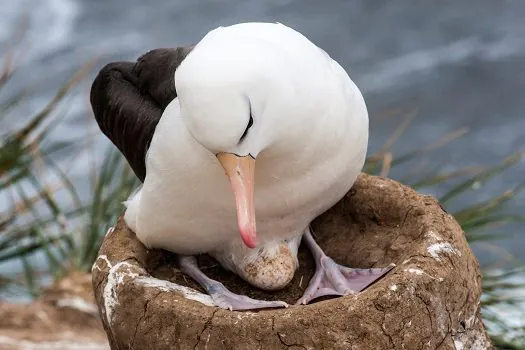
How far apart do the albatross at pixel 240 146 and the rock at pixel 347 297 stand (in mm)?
95

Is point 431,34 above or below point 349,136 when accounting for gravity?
below

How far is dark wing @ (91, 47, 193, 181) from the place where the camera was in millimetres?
2912

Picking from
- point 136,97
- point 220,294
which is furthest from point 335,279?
point 136,97

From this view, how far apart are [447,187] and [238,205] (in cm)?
605

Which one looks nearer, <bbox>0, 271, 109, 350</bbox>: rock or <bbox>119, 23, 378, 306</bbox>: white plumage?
<bbox>119, 23, 378, 306</bbox>: white plumage

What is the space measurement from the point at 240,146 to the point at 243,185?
114 mm

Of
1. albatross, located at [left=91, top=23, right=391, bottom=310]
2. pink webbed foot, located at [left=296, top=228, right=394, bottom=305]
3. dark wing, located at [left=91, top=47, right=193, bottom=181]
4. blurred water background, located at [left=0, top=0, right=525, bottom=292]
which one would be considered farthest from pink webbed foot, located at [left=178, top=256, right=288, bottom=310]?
blurred water background, located at [left=0, top=0, right=525, bottom=292]

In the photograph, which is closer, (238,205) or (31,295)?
(238,205)

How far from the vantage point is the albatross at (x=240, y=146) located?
229 cm

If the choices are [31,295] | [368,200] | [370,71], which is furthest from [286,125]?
[370,71]

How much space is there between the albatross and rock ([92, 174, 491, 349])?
0.09m

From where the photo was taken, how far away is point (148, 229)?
296cm

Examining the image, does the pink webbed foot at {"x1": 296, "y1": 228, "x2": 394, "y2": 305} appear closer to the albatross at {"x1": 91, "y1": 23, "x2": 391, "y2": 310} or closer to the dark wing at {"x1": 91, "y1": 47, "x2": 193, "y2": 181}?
the albatross at {"x1": 91, "y1": 23, "x2": 391, "y2": 310}

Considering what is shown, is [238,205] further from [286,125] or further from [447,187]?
[447,187]
